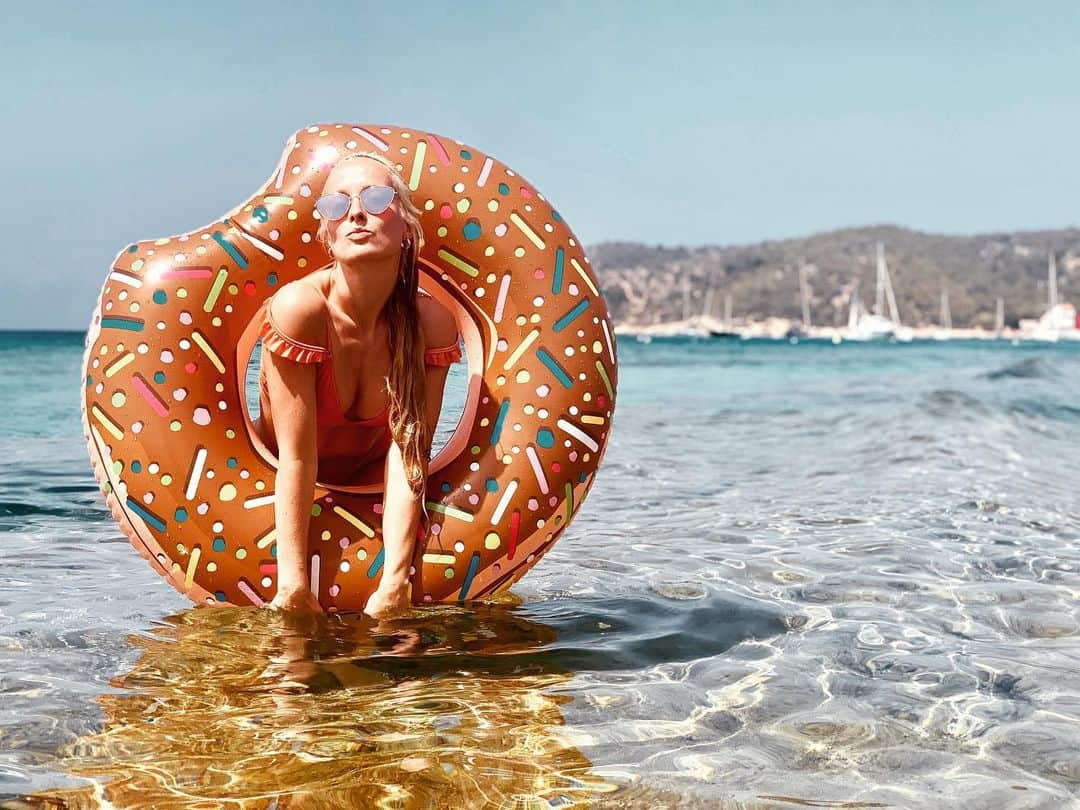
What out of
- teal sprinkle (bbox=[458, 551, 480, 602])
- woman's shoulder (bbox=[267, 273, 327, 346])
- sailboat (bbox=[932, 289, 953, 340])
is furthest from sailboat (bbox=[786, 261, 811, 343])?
woman's shoulder (bbox=[267, 273, 327, 346])

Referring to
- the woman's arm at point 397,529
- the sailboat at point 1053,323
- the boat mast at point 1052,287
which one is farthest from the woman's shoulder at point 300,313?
the boat mast at point 1052,287

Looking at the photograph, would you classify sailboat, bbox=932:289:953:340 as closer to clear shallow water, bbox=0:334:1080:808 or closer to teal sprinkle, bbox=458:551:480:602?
clear shallow water, bbox=0:334:1080:808

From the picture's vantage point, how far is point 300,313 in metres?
3.00

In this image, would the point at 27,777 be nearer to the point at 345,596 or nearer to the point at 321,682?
the point at 321,682

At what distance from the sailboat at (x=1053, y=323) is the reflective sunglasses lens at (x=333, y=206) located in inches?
3455

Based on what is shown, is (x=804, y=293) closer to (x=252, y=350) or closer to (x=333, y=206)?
(x=252, y=350)

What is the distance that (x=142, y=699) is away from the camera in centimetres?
257

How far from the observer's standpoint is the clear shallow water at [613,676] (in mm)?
2143

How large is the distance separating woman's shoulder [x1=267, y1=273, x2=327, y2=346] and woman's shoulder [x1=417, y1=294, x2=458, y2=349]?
1.04 feet

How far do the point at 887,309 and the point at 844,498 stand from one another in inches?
3440

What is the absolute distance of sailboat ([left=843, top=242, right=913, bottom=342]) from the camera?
266 ft

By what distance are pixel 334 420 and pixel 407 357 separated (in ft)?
0.96

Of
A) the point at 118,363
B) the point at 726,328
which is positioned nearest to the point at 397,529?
the point at 118,363

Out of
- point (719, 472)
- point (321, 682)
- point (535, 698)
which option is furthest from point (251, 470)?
point (719, 472)
